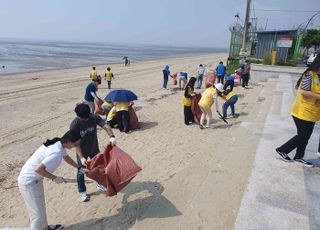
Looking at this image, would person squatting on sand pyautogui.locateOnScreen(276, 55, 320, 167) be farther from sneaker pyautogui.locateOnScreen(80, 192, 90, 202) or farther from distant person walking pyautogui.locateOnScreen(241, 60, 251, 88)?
distant person walking pyautogui.locateOnScreen(241, 60, 251, 88)

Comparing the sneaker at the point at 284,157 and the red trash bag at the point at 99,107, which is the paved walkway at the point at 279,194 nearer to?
the sneaker at the point at 284,157

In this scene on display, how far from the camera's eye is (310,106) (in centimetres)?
440

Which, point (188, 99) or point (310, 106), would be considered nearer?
point (310, 106)

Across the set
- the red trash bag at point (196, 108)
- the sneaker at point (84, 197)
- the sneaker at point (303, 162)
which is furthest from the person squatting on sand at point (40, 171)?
the red trash bag at point (196, 108)

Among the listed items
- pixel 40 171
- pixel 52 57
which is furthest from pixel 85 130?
pixel 52 57

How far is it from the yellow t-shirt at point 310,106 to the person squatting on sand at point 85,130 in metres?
2.78

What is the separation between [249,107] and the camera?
11.2 m

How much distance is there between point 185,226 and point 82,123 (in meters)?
1.92

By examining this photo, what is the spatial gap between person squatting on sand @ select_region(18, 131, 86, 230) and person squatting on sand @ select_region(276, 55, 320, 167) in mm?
3249

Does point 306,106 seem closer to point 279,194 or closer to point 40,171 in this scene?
point 279,194

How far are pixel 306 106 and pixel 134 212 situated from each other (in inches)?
116

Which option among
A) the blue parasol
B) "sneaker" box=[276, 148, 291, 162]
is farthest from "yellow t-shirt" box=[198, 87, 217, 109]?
"sneaker" box=[276, 148, 291, 162]

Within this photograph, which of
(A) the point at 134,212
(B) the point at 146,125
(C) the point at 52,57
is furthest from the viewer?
(C) the point at 52,57

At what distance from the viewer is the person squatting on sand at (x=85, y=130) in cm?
400
